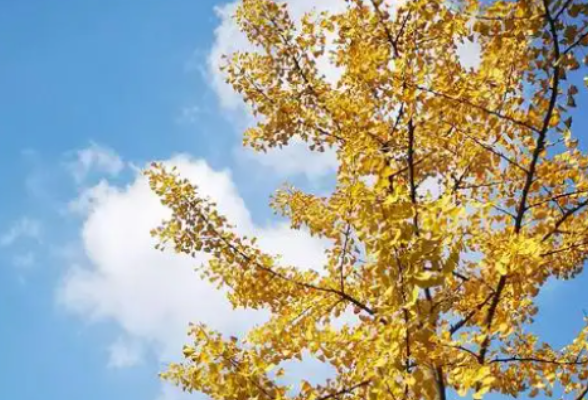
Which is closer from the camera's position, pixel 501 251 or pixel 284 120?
pixel 501 251

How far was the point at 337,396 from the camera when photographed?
3.42 m

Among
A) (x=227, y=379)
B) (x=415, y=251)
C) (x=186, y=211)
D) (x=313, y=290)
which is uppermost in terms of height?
(x=186, y=211)

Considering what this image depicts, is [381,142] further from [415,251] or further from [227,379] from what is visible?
[227,379]

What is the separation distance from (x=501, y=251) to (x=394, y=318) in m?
1.54

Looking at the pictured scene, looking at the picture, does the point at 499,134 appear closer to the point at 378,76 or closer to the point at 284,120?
the point at 378,76

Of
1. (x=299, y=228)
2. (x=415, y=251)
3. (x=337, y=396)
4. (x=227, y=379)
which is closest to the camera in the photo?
(x=415, y=251)

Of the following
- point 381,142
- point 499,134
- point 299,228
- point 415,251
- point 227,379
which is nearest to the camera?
point 415,251

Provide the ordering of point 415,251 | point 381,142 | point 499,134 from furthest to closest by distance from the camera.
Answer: point 381,142 → point 499,134 → point 415,251

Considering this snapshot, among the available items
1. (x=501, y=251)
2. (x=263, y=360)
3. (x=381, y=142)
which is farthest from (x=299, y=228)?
(x=263, y=360)

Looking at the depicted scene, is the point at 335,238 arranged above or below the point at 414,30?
below

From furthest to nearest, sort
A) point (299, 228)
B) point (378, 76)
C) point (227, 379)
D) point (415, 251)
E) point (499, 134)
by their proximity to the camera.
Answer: point (299, 228), point (499, 134), point (378, 76), point (227, 379), point (415, 251)

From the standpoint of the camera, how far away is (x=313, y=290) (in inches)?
169

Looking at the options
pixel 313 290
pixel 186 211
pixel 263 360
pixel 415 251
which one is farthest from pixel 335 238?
pixel 415 251

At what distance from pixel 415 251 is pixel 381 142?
1.94 m
